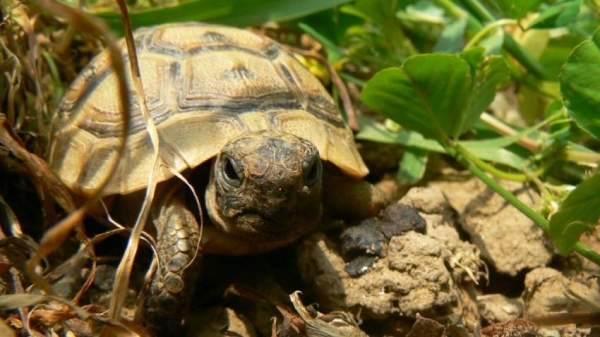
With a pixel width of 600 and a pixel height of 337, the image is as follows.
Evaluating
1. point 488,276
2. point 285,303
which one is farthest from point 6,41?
point 488,276

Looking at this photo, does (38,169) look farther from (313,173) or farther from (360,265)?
(360,265)

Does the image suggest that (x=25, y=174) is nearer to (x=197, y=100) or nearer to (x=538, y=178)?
(x=197, y=100)

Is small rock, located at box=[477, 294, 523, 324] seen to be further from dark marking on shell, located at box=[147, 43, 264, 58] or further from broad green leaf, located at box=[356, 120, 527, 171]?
dark marking on shell, located at box=[147, 43, 264, 58]

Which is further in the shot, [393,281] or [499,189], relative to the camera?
[499,189]

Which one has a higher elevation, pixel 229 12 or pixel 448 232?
pixel 229 12

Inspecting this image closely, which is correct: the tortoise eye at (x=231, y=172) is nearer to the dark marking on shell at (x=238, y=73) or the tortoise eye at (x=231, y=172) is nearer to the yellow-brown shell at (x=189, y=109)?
the yellow-brown shell at (x=189, y=109)

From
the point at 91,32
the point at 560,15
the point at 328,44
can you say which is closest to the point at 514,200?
the point at 560,15
